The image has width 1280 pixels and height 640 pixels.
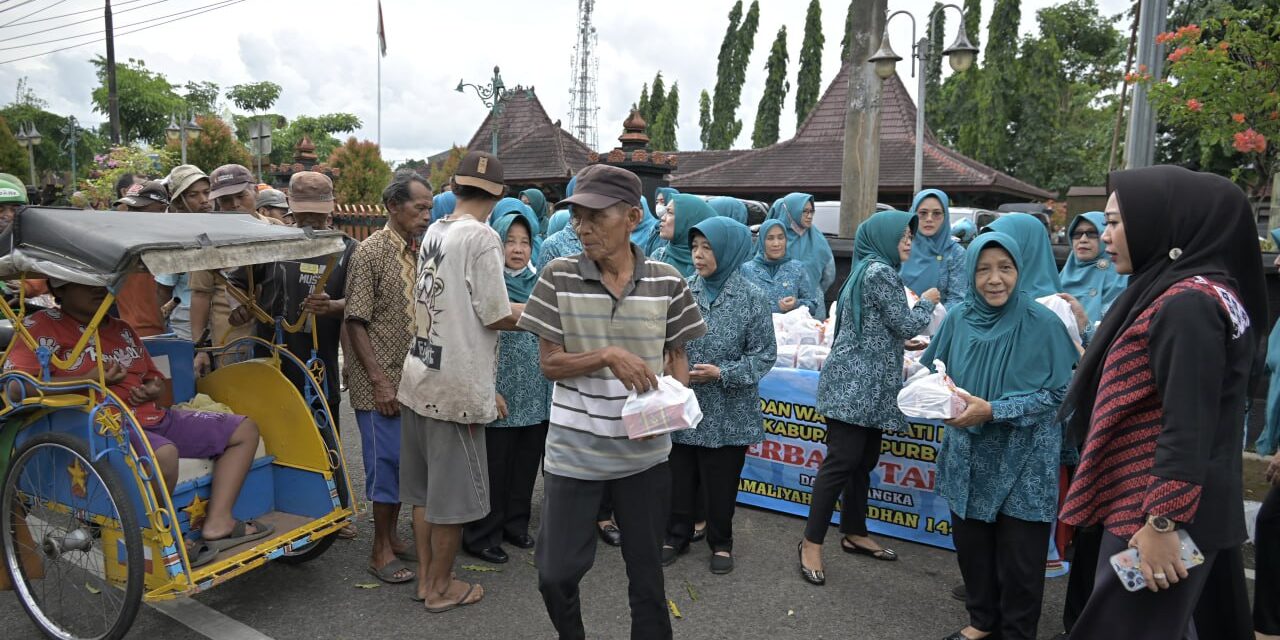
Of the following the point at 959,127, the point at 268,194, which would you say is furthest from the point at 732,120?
the point at 268,194

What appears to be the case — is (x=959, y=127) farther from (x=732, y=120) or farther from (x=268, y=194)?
(x=268, y=194)

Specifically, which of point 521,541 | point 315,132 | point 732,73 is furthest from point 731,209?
point 315,132

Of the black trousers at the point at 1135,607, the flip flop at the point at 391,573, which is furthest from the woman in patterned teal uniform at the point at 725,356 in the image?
the black trousers at the point at 1135,607

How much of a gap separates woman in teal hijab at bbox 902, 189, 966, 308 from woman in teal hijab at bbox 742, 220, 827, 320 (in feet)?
2.62

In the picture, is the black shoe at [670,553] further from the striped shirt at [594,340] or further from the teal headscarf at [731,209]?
the teal headscarf at [731,209]

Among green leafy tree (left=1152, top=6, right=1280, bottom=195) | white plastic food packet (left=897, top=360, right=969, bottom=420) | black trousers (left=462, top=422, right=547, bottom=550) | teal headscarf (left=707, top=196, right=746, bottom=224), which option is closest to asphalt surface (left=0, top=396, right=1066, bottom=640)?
black trousers (left=462, top=422, right=547, bottom=550)

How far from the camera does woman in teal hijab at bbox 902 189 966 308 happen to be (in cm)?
608

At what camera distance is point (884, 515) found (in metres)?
4.73

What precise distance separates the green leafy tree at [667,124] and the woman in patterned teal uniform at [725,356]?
4120cm

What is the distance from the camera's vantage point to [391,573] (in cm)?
403

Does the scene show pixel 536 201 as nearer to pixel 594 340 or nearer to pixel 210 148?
pixel 594 340

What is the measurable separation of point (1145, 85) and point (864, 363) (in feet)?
14.3

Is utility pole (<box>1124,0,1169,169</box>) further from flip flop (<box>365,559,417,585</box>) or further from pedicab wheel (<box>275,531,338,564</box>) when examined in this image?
pedicab wheel (<box>275,531,338,564</box>)

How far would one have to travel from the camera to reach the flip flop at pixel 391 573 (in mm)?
4012
